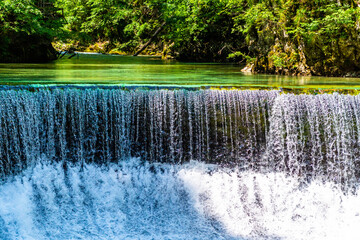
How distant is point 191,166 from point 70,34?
907 centimetres

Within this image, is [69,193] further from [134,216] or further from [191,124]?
[191,124]

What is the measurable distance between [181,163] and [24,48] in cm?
940

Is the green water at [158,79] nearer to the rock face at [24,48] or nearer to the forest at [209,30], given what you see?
the forest at [209,30]

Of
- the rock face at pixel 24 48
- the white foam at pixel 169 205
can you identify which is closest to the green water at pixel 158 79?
the white foam at pixel 169 205

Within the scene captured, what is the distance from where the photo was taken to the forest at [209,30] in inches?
390

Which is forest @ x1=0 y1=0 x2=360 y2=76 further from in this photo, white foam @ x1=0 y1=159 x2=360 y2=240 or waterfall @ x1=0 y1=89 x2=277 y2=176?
white foam @ x1=0 y1=159 x2=360 y2=240

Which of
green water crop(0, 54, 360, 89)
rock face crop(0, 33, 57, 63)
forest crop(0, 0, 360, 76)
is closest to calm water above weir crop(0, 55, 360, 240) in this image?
green water crop(0, 54, 360, 89)

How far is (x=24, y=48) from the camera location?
13758mm

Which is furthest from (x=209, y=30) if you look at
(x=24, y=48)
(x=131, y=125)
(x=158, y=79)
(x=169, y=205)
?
(x=169, y=205)

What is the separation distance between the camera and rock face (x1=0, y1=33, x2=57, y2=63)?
513 inches

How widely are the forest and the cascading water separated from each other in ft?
12.3

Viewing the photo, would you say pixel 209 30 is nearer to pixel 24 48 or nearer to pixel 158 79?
pixel 24 48

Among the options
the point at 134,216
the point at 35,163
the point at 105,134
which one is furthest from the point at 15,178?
the point at 134,216

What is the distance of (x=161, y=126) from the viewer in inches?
263
